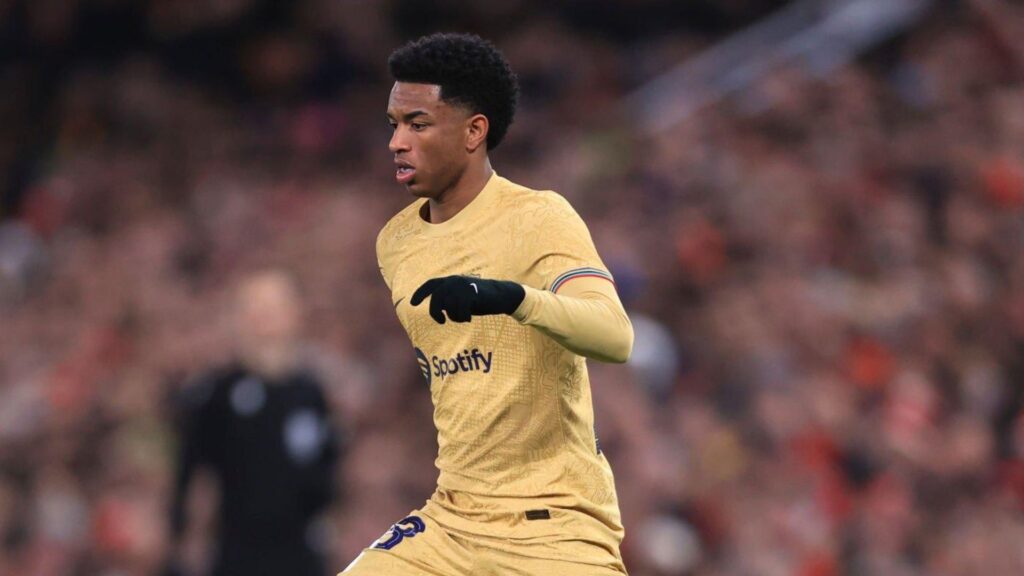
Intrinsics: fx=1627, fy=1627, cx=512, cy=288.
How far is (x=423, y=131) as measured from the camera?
4094mm

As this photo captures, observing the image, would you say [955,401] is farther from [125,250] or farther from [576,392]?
[576,392]

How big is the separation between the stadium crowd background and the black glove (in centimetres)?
418

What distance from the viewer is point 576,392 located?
411 cm

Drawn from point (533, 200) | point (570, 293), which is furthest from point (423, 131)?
point (570, 293)

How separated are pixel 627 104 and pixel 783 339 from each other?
115 inches

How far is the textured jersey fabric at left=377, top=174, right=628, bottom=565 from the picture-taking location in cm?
402

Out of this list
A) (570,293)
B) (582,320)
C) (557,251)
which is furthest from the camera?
(557,251)

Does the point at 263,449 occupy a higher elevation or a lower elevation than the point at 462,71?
lower

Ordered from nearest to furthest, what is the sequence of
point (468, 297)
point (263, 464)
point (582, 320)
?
1. point (468, 297)
2. point (582, 320)
3. point (263, 464)

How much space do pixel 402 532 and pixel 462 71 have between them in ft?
3.91

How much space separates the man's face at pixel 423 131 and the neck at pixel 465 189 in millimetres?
86

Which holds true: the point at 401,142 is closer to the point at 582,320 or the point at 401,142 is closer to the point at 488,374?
the point at 488,374

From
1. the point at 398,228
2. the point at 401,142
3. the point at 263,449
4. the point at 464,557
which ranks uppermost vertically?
the point at 401,142

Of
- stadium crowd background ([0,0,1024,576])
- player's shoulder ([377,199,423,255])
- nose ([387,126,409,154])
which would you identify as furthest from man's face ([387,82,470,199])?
stadium crowd background ([0,0,1024,576])
